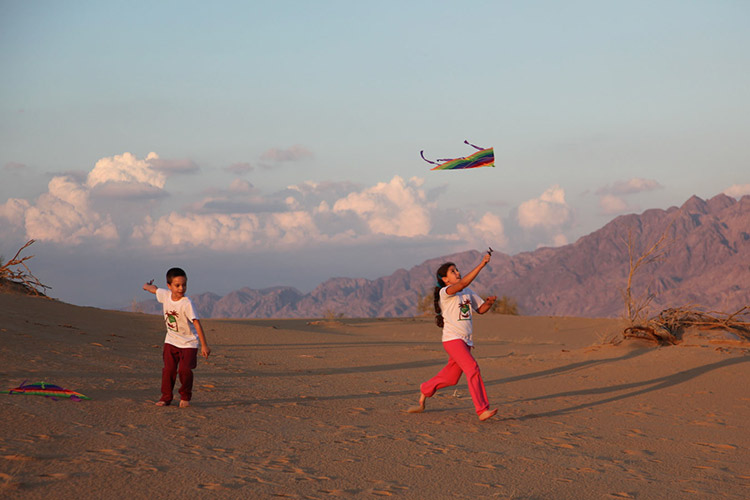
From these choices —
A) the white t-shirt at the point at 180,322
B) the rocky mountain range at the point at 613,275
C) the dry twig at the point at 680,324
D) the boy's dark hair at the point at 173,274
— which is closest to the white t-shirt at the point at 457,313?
the white t-shirt at the point at 180,322

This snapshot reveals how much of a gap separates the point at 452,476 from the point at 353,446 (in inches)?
46.6

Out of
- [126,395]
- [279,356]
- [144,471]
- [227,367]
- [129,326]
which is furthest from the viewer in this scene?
[129,326]

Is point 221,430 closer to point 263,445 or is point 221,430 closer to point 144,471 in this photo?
point 263,445

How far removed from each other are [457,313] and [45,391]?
4607 millimetres

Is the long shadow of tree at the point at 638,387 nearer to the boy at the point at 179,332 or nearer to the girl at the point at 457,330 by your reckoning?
the girl at the point at 457,330

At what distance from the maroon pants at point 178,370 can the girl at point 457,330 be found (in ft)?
8.73

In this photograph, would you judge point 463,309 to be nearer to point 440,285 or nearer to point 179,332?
point 440,285

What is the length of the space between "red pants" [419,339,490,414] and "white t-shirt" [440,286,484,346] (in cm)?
8

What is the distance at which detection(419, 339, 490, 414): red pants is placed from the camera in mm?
7973

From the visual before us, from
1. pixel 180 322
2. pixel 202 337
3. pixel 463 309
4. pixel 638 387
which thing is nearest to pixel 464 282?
pixel 463 309

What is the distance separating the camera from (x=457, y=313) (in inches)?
321

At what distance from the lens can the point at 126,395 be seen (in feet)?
26.7

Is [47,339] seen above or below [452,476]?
above

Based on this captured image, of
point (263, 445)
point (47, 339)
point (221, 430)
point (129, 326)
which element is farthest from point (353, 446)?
point (129, 326)
